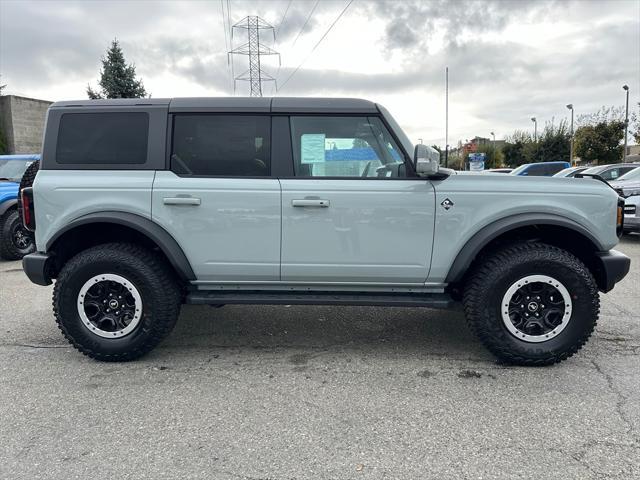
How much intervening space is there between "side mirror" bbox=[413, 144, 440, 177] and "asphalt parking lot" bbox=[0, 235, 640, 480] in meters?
1.45

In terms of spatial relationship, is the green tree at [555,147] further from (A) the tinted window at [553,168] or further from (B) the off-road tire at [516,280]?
(B) the off-road tire at [516,280]

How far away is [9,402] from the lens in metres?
3.05

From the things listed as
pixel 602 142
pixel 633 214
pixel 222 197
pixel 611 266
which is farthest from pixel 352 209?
pixel 602 142

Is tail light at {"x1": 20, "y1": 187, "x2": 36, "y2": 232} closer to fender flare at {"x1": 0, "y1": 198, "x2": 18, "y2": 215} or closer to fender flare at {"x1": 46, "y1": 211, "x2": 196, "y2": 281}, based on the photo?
fender flare at {"x1": 46, "y1": 211, "x2": 196, "y2": 281}

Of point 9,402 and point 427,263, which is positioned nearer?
point 9,402

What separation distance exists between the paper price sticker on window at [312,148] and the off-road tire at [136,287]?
4.58 feet

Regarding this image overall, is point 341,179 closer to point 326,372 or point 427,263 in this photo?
point 427,263

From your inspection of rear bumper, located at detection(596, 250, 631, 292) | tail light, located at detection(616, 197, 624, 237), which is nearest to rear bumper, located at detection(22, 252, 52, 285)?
rear bumper, located at detection(596, 250, 631, 292)

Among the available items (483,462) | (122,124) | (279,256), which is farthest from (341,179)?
(483,462)

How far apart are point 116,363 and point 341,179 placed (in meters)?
2.23

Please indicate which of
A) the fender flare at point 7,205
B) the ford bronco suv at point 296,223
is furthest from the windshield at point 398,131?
the fender flare at point 7,205

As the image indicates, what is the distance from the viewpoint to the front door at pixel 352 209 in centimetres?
344

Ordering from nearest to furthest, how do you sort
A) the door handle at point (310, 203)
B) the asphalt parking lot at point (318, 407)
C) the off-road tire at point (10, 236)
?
the asphalt parking lot at point (318, 407) < the door handle at point (310, 203) < the off-road tire at point (10, 236)

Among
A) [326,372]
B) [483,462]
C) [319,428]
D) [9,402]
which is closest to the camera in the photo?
[483,462]
